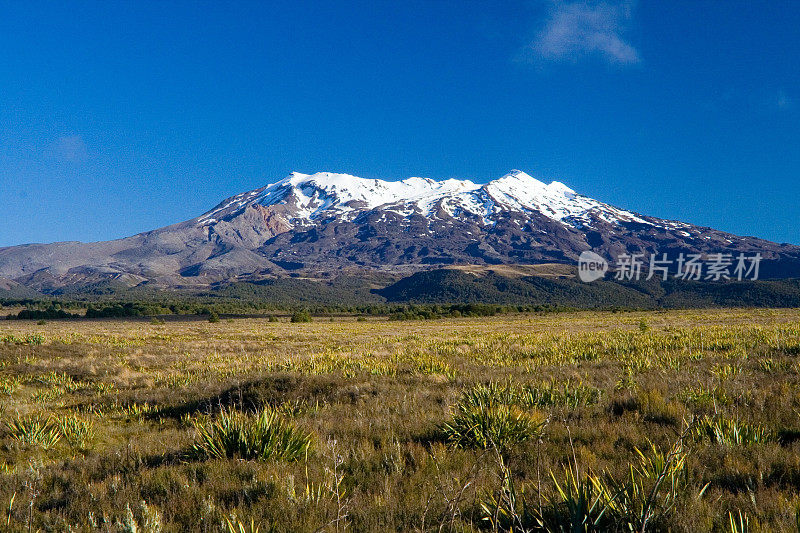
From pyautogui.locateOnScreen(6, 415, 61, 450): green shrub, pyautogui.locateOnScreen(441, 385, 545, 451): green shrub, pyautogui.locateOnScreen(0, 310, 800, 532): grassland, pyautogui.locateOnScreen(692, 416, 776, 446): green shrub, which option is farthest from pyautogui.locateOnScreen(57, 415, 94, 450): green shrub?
pyautogui.locateOnScreen(692, 416, 776, 446): green shrub

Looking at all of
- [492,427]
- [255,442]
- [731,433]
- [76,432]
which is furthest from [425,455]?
[76,432]

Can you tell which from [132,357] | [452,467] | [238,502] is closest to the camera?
[238,502]

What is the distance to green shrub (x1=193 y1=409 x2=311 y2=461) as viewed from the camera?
5180 mm

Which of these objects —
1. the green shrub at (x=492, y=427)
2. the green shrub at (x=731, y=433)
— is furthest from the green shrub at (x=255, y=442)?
the green shrub at (x=731, y=433)

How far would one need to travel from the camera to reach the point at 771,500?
3316 mm

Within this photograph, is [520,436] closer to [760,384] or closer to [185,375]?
[760,384]

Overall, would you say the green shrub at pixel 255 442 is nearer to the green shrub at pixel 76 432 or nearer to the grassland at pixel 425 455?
the grassland at pixel 425 455

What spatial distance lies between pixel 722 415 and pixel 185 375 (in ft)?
43.7

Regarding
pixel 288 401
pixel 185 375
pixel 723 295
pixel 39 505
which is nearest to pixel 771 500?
pixel 39 505

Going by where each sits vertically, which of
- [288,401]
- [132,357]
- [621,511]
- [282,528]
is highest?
[621,511]

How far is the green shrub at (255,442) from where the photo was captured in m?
5.18

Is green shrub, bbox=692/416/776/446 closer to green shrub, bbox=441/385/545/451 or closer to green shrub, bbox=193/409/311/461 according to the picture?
green shrub, bbox=441/385/545/451

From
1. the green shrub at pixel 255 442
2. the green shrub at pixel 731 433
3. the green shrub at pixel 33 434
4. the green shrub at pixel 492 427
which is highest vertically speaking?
the green shrub at pixel 731 433

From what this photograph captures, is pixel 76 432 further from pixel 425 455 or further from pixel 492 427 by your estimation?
pixel 492 427
